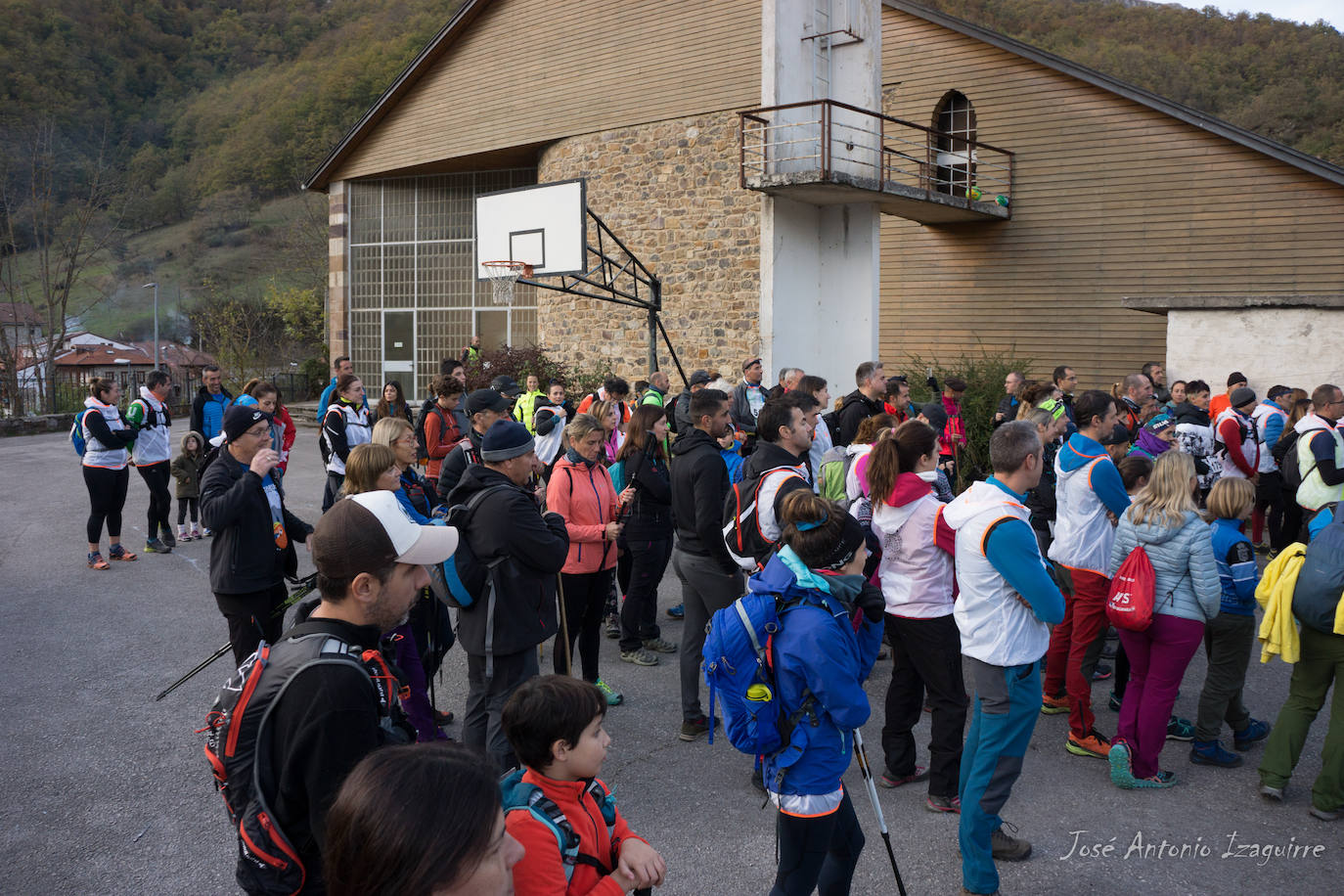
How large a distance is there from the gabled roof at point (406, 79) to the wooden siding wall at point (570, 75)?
0.59 feet

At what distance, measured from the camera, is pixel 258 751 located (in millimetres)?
1987

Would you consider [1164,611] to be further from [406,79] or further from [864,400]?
[406,79]

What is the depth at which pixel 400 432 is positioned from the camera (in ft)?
18.1

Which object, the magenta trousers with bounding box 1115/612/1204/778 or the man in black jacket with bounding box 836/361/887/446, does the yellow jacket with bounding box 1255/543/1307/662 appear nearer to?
the magenta trousers with bounding box 1115/612/1204/778

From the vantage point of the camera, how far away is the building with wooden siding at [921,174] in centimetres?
1470

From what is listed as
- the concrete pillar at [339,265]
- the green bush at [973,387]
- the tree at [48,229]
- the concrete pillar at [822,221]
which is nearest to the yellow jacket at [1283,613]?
the green bush at [973,387]

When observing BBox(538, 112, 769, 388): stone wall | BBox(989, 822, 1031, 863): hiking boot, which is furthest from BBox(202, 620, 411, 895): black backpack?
BBox(538, 112, 769, 388): stone wall

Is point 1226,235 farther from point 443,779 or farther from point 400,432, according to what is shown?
point 443,779

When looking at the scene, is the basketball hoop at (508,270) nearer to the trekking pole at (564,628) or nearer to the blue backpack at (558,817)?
the trekking pole at (564,628)

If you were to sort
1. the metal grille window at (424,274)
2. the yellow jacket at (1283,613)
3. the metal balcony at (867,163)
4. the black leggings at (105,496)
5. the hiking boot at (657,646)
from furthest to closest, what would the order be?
the metal grille window at (424,274)
the metal balcony at (867,163)
the black leggings at (105,496)
the hiking boot at (657,646)
the yellow jacket at (1283,613)

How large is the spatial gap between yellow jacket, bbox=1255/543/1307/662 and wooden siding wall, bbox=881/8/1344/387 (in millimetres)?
11970

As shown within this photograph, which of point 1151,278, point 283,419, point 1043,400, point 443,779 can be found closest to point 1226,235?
point 1151,278

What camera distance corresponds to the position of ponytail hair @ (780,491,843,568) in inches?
121

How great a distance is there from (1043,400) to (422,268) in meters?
19.5
